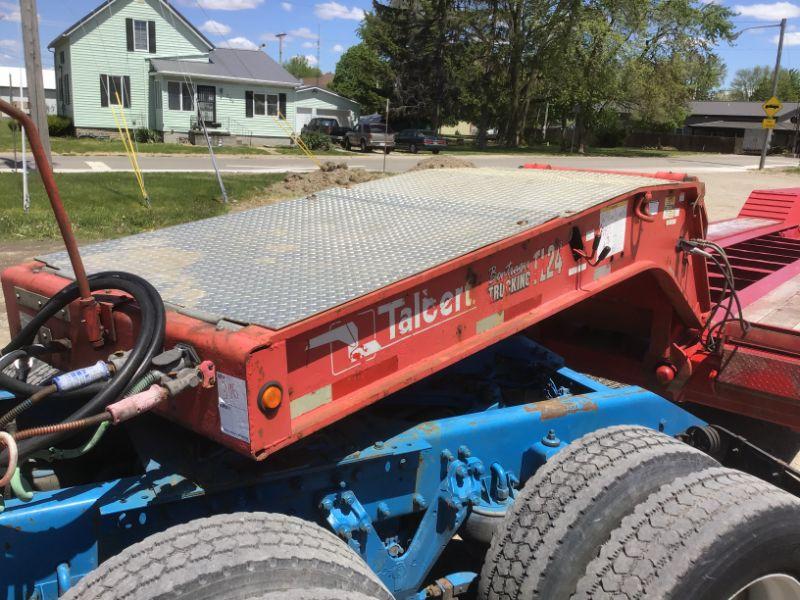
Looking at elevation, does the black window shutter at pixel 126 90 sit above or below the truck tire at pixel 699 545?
above

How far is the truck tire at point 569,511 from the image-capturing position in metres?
2.29

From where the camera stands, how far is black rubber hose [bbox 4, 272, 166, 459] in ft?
5.82

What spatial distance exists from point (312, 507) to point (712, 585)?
1.24m

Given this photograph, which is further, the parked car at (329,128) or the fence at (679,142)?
the fence at (679,142)

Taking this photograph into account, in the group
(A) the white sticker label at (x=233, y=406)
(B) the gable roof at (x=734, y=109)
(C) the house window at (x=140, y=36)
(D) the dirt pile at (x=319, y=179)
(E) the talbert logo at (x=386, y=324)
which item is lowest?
(D) the dirt pile at (x=319, y=179)

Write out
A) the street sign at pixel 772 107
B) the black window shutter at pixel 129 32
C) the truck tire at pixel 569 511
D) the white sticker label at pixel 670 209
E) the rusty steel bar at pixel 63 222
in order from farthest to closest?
the black window shutter at pixel 129 32 → the street sign at pixel 772 107 → the white sticker label at pixel 670 209 → the truck tire at pixel 569 511 → the rusty steel bar at pixel 63 222

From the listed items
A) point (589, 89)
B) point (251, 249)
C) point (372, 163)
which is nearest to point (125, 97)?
point (372, 163)

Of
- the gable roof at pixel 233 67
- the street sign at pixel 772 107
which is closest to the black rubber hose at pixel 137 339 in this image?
the street sign at pixel 772 107

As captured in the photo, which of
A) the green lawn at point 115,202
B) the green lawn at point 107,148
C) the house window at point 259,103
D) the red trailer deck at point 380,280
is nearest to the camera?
the red trailer deck at point 380,280

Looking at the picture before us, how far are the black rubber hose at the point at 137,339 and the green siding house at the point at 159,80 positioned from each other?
1286 inches

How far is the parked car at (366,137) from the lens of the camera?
3659 cm

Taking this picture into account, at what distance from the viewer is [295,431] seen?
6.33 ft

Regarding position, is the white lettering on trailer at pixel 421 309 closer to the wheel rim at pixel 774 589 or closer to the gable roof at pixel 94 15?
the wheel rim at pixel 774 589

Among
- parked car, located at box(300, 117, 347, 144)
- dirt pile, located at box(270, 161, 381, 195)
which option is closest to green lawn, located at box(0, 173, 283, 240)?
dirt pile, located at box(270, 161, 381, 195)
